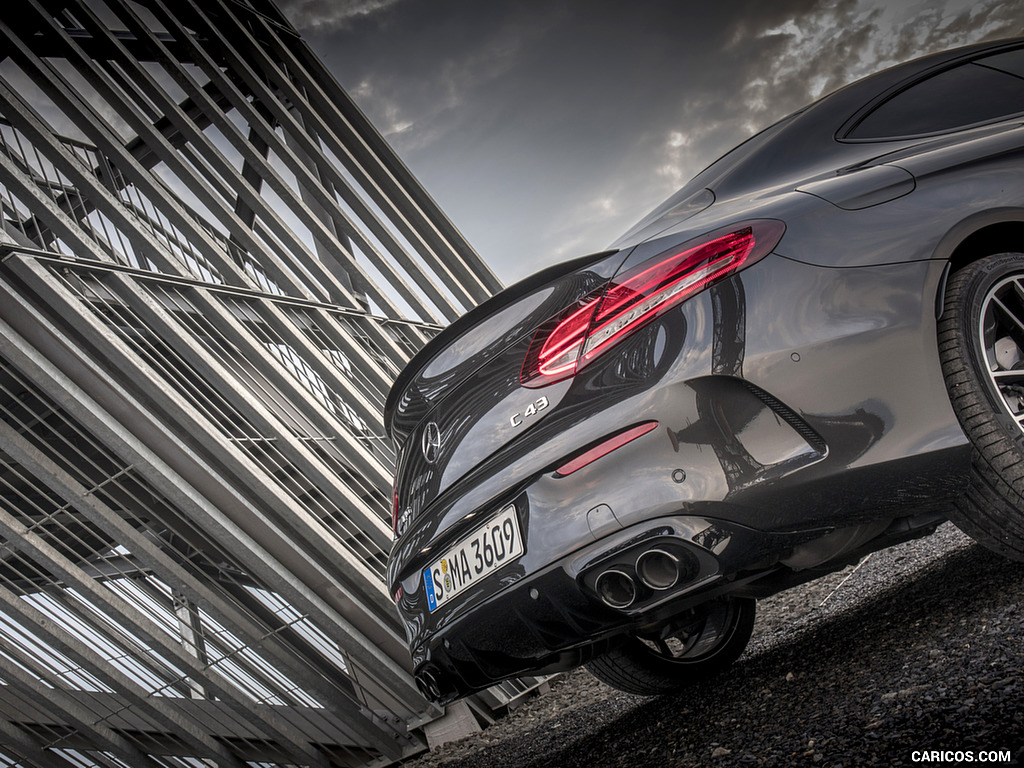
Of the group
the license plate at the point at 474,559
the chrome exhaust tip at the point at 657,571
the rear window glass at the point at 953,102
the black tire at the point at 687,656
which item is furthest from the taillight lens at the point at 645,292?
the black tire at the point at 687,656

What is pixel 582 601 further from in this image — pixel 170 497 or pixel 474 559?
pixel 170 497

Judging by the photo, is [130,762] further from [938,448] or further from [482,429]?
[938,448]

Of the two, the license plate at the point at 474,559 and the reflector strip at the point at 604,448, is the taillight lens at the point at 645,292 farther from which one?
the license plate at the point at 474,559

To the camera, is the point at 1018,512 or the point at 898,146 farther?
the point at 898,146

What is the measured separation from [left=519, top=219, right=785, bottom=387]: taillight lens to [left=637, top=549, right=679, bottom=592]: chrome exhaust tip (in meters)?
0.50

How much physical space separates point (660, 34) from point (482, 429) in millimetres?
11906

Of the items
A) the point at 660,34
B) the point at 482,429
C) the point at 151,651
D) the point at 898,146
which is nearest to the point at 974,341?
the point at 898,146

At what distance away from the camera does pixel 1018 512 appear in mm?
1800

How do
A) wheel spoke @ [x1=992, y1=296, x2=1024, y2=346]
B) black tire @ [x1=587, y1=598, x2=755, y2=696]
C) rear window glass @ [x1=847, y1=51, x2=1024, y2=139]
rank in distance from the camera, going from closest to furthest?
wheel spoke @ [x1=992, y1=296, x2=1024, y2=346] → rear window glass @ [x1=847, y1=51, x2=1024, y2=139] → black tire @ [x1=587, y1=598, x2=755, y2=696]

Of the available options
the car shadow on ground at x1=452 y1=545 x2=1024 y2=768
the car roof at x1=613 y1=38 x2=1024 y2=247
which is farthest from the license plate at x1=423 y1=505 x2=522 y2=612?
the car roof at x1=613 y1=38 x2=1024 y2=247

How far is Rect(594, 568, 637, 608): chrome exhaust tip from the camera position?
178 centimetres

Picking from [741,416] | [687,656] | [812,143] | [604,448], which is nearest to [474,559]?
[604,448]

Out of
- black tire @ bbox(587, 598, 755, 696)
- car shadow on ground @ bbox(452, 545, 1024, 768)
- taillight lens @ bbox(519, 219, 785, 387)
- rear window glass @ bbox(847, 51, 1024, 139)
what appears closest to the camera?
car shadow on ground @ bbox(452, 545, 1024, 768)

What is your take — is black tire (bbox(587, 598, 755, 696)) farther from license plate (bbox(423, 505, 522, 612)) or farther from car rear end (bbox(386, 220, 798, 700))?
license plate (bbox(423, 505, 522, 612))
